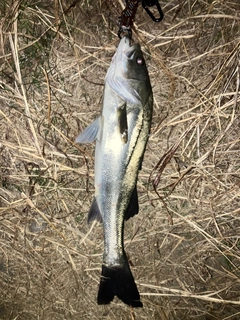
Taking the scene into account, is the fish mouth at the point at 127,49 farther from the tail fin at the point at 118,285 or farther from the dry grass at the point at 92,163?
the tail fin at the point at 118,285

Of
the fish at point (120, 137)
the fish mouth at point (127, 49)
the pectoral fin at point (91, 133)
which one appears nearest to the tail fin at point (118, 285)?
the fish at point (120, 137)

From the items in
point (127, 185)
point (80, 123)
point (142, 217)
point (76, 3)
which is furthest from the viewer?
point (142, 217)

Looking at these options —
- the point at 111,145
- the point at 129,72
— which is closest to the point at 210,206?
the point at 111,145

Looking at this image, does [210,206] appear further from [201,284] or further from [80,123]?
[80,123]

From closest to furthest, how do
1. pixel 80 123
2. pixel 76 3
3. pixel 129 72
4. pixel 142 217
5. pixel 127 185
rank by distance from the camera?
1. pixel 129 72
2. pixel 127 185
3. pixel 76 3
4. pixel 80 123
5. pixel 142 217

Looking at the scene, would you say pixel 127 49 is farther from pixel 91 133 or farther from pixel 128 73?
pixel 91 133

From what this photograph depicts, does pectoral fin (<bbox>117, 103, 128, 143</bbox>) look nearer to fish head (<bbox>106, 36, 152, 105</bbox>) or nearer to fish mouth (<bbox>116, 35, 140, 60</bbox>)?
fish head (<bbox>106, 36, 152, 105</bbox>)

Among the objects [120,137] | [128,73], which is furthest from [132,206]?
[128,73]
